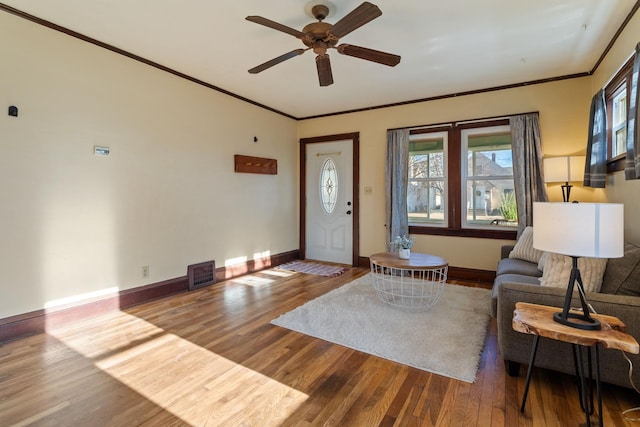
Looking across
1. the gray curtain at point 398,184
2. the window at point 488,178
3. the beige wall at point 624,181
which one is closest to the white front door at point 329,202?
the gray curtain at point 398,184

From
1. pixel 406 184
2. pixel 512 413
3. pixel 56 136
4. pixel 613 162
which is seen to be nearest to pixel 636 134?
pixel 613 162

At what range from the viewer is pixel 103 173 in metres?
3.22

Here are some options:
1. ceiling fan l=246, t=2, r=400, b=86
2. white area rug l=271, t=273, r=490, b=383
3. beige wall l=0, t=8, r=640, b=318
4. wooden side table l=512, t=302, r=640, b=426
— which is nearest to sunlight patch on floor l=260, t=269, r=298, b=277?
beige wall l=0, t=8, r=640, b=318

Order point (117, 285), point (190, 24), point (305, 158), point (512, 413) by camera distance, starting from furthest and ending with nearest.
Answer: point (305, 158)
point (117, 285)
point (190, 24)
point (512, 413)

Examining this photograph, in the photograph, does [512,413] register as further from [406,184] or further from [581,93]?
[581,93]

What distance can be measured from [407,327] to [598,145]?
2.72 m

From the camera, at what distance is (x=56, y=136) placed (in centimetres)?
289

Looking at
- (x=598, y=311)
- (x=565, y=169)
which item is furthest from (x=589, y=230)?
(x=565, y=169)

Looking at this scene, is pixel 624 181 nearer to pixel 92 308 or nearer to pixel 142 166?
pixel 142 166

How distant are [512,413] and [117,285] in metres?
3.60

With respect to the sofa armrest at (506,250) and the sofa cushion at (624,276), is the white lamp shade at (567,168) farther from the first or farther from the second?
the sofa cushion at (624,276)

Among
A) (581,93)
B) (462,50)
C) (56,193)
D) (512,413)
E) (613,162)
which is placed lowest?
(512,413)

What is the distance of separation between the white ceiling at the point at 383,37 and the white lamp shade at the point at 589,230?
1925 millimetres

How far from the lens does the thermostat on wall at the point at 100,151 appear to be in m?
3.16
